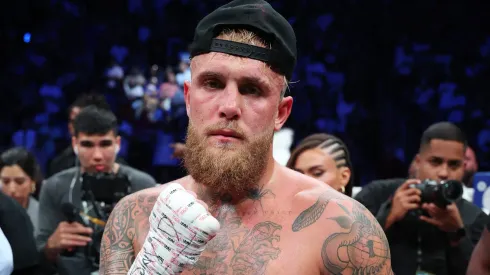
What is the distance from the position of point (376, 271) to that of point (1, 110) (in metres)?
6.40

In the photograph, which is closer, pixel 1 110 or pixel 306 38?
pixel 306 38

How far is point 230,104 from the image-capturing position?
4.87 ft

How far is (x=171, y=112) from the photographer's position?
645cm

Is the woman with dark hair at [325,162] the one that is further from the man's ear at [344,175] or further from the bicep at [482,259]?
the bicep at [482,259]

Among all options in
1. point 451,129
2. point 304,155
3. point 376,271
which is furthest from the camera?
point 451,129

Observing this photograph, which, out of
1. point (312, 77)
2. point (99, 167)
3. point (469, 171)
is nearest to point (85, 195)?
point (99, 167)

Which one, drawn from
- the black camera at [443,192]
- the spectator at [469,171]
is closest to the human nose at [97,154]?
the black camera at [443,192]

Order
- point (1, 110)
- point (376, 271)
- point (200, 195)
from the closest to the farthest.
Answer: point (376, 271) → point (200, 195) → point (1, 110)

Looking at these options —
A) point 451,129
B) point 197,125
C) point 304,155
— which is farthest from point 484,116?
point 197,125

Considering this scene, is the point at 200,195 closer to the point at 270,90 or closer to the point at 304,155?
the point at 270,90

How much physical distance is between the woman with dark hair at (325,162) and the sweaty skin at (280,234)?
1.16 meters

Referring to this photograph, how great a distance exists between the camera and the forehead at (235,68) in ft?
4.97

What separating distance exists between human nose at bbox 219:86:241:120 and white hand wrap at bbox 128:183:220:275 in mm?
204

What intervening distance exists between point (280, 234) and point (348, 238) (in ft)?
0.47
